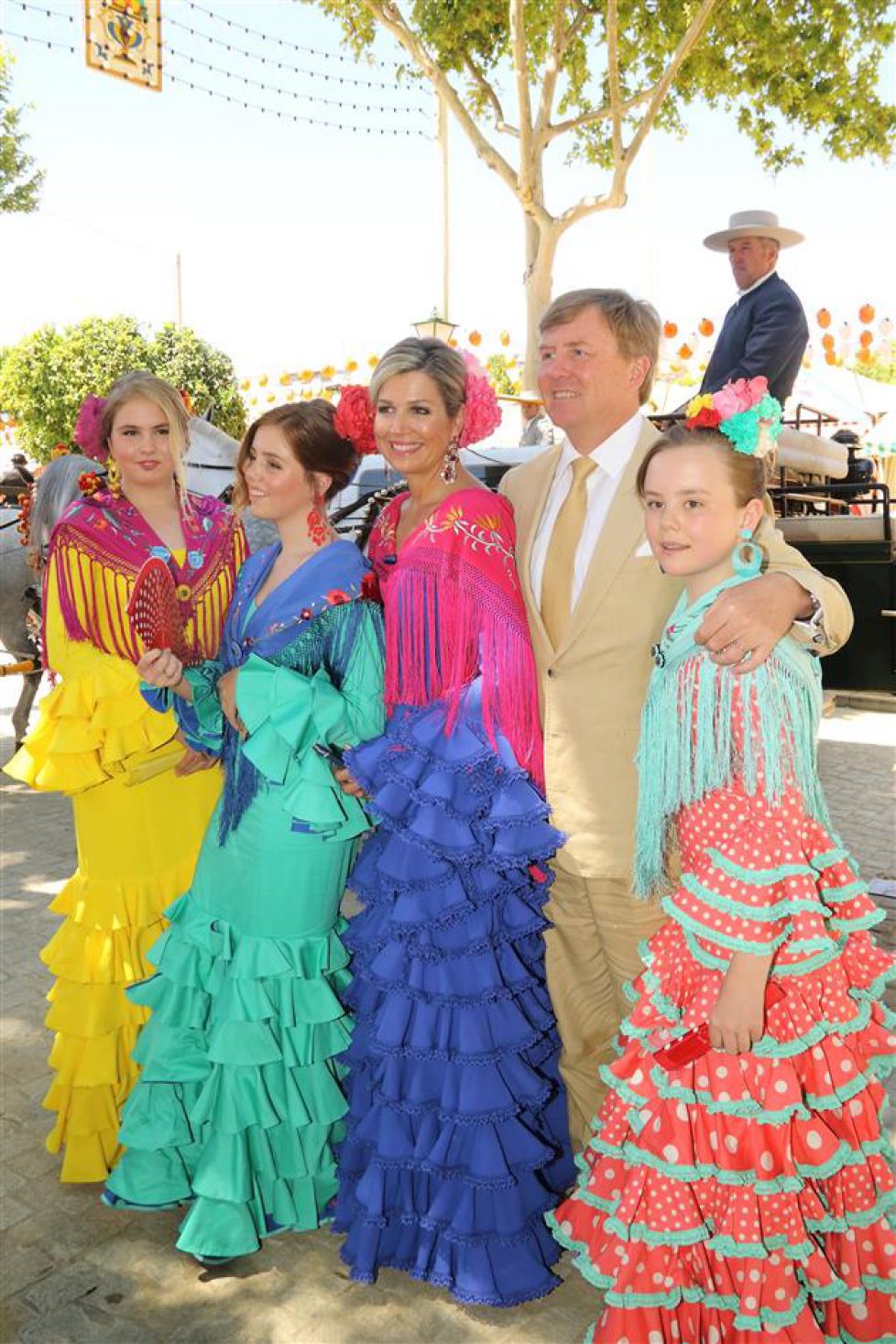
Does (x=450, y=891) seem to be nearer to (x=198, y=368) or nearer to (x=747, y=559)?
(x=747, y=559)

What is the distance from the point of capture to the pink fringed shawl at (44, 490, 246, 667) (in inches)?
126

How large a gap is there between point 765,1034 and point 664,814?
51 centimetres

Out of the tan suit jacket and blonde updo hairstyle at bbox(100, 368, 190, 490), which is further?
blonde updo hairstyle at bbox(100, 368, 190, 490)

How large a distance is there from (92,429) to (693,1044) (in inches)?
101

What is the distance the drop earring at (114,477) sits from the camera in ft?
10.8

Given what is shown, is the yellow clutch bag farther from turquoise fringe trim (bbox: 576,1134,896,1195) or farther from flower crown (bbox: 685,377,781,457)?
flower crown (bbox: 685,377,781,457)

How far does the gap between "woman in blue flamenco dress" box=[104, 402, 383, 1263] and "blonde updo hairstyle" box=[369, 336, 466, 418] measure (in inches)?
9.1

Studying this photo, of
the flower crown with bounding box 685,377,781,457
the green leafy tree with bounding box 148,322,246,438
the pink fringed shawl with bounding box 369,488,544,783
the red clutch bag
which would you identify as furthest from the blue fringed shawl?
the green leafy tree with bounding box 148,322,246,438

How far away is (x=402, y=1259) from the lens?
277 centimetres

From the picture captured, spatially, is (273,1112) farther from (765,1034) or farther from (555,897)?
(765,1034)

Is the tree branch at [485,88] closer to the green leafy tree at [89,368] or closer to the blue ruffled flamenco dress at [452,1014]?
the green leafy tree at [89,368]

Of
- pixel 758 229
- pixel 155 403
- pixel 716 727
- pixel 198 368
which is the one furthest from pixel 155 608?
pixel 198 368

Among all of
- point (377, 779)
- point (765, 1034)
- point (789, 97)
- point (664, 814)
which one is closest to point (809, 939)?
point (765, 1034)

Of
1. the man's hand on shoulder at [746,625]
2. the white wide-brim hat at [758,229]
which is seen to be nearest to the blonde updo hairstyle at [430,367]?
the man's hand on shoulder at [746,625]
